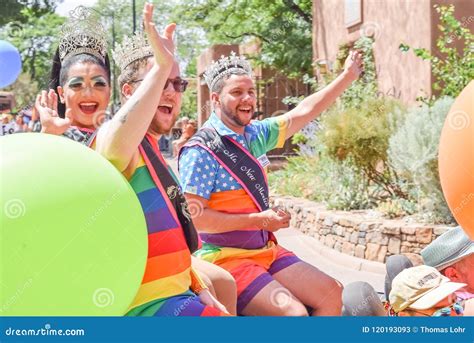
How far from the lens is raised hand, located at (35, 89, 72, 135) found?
242 centimetres

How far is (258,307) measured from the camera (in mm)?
2961

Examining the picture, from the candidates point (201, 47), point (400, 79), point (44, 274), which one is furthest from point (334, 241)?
point (201, 47)

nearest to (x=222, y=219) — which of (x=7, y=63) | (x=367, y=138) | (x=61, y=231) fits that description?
(x=61, y=231)

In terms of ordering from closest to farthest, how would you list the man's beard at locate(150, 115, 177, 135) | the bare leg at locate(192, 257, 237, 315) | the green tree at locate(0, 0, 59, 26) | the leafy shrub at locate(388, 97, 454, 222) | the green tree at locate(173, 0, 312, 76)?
the man's beard at locate(150, 115, 177, 135) → the bare leg at locate(192, 257, 237, 315) → the leafy shrub at locate(388, 97, 454, 222) → the green tree at locate(0, 0, 59, 26) → the green tree at locate(173, 0, 312, 76)

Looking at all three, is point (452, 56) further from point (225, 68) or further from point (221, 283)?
point (221, 283)

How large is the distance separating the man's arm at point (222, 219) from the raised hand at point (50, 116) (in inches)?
26.0

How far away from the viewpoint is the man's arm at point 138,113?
7.24 feet

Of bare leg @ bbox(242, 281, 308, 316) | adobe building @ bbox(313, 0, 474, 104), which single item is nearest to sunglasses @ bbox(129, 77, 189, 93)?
bare leg @ bbox(242, 281, 308, 316)

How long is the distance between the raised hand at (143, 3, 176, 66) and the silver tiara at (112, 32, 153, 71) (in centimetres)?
36

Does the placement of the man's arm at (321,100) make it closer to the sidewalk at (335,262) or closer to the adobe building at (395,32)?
the sidewalk at (335,262)

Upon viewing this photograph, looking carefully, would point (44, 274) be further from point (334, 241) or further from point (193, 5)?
point (193, 5)

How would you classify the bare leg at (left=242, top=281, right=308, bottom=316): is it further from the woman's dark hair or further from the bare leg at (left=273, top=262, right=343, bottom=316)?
the woman's dark hair

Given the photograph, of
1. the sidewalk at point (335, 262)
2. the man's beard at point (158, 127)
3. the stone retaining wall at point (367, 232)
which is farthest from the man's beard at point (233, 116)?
the stone retaining wall at point (367, 232)

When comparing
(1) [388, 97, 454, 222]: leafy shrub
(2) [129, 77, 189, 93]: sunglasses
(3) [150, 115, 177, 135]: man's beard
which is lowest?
(1) [388, 97, 454, 222]: leafy shrub
